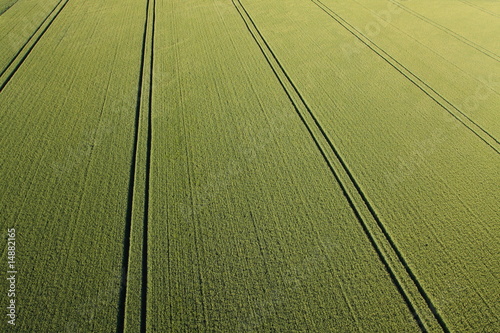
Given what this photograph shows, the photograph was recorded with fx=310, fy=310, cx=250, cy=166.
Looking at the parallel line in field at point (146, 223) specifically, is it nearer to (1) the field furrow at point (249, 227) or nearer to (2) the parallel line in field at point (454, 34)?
(1) the field furrow at point (249, 227)

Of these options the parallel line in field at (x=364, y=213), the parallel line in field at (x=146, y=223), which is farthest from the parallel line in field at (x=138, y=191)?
the parallel line in field at (x=364, y=213)

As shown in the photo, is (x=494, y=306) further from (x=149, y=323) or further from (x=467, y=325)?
(x=149, y=323)

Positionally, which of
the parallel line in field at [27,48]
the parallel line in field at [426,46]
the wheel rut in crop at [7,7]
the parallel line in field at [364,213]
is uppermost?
the wheel rut in crop at [7,7]

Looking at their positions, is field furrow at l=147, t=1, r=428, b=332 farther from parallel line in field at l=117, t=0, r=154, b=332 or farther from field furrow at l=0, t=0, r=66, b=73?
field furrow at l=0, t=0, r=66, b=73

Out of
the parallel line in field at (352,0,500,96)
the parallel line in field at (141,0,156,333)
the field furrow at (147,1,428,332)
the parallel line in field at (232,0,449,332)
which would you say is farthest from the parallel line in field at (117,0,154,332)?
the parallel line in field at (352,0,500,96)

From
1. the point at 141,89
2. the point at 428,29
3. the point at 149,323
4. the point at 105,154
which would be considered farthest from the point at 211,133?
the point at 428,29

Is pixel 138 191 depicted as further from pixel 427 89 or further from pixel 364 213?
pixel 427 89
